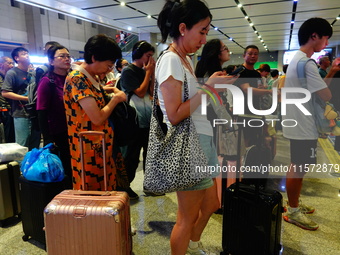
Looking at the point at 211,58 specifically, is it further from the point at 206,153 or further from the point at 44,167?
the point at 44,167

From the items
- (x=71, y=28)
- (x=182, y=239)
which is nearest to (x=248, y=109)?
(x=182, y=239)

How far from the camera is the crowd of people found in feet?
3.73

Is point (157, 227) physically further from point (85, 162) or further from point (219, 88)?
point (219, 88)

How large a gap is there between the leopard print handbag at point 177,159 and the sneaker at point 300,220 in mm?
1433

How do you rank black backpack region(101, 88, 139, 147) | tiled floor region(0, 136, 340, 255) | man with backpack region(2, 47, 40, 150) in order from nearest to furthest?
black backpack region(101, 88, 139, 147), tiled floor region(0, 136, 340, 255), man with backpack region(2, 47, 40, 150)

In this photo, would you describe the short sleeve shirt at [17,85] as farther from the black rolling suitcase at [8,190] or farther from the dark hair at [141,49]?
the dark hair at [141,49]

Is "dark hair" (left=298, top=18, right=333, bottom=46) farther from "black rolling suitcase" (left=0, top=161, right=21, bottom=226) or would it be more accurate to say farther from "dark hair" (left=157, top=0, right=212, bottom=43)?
"black rolling suitcase" (left=0, top=161, right=21, bottom=226)

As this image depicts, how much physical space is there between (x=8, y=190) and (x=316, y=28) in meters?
2.76

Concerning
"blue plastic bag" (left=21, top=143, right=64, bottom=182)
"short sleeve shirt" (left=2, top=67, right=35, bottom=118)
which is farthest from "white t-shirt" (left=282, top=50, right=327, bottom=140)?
"short sleeve shirt" (left=2, top=67, right=35, bottom=118)

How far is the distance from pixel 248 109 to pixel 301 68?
1.89ft

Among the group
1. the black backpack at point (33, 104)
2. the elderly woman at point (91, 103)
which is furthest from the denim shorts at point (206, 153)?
the black backpack at point (33, 104)

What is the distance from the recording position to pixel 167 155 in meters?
1.16

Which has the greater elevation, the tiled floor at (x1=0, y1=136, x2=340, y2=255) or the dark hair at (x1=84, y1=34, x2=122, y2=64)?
the dark hair at (x1=84, y1=34, x2=122, y2=64)

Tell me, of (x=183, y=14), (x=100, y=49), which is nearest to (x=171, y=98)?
(x=183, y=14)
